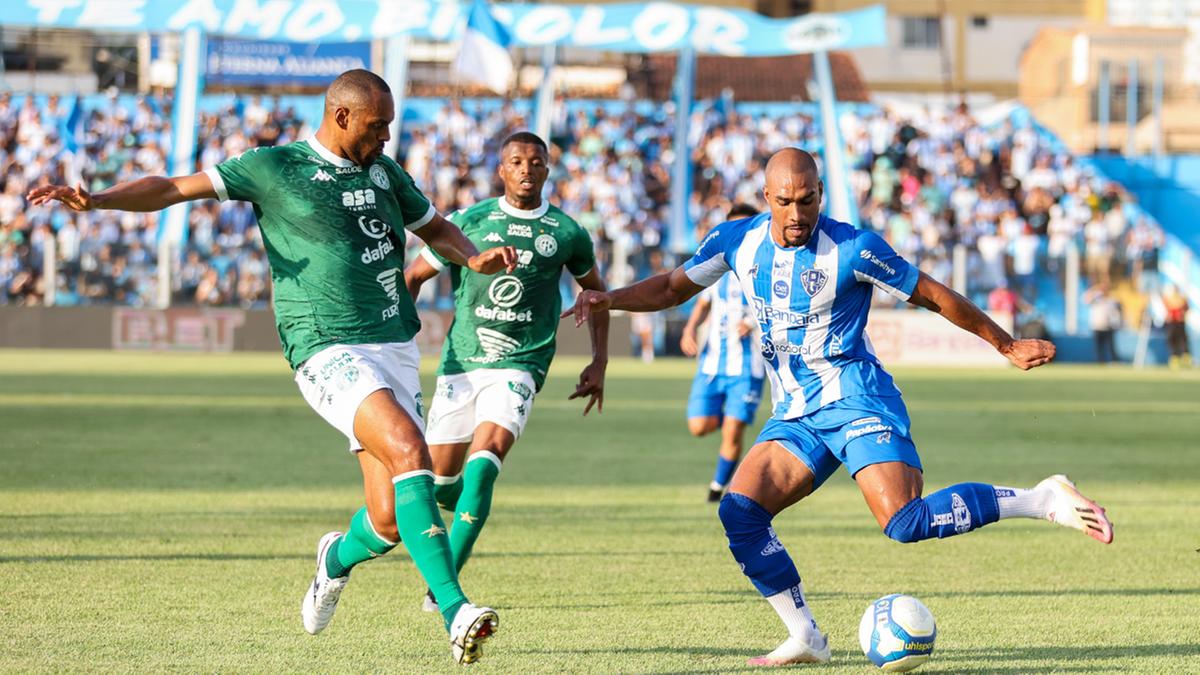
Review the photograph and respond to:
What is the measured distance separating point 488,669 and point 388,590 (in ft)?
6.77

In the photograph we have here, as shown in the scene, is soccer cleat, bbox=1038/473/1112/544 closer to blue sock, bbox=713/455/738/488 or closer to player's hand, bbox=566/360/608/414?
player's hand, bbox=566/360/608/414

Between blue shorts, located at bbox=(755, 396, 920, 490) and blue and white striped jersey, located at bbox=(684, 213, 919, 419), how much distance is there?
0.16 ft

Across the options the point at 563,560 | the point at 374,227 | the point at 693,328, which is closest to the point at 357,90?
the point at 374,227

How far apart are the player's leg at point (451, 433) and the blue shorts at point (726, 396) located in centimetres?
472

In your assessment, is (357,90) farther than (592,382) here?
No

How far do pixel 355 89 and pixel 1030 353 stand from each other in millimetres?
2916

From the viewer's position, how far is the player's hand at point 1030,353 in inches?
258

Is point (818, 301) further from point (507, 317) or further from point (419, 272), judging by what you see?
point (419, 272)

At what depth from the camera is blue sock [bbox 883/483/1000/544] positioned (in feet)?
20.9

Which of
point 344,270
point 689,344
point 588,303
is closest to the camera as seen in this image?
point 344,270

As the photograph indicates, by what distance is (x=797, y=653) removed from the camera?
6.49 meters

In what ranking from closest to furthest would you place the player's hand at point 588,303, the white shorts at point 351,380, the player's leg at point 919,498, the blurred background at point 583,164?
the player's leg at point 919,498 < the white shorts at point 351,380 < the player's hand at point 588,303 < the blurred background at point 583,164

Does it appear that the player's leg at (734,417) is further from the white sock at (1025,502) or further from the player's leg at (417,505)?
the player's leg at (417,505)

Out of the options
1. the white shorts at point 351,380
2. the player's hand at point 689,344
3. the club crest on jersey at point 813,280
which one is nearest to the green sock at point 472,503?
the white shorts at point 351,380
